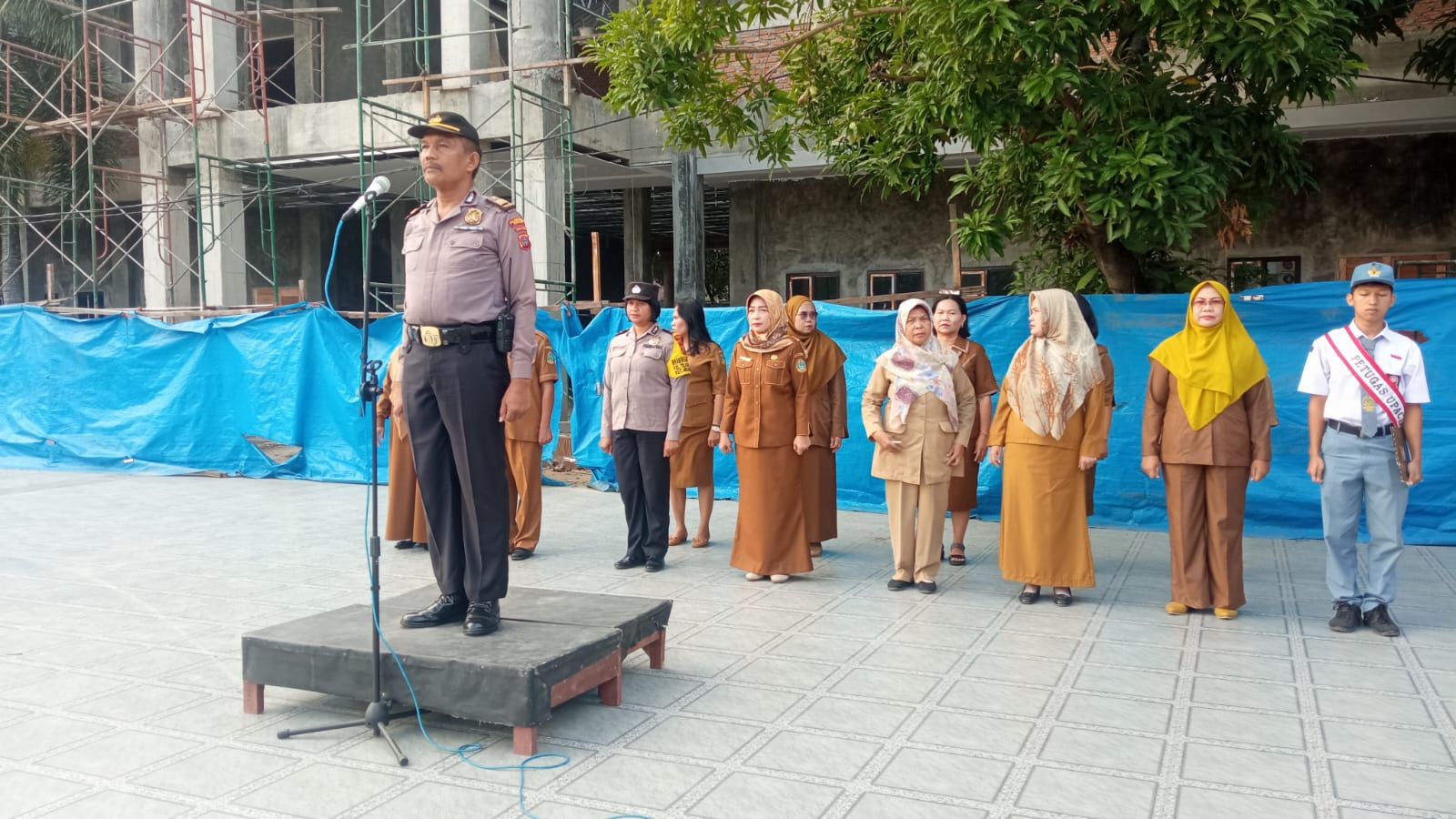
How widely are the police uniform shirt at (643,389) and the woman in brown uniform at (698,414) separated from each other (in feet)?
0.69

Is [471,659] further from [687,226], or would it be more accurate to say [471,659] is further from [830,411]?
[687,226]

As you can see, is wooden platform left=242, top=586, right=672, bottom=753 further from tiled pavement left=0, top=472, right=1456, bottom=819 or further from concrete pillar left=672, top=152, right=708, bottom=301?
concrete pillar left=672, top=152, right=708, bottom=301

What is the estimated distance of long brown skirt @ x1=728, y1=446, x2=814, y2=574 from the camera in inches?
254

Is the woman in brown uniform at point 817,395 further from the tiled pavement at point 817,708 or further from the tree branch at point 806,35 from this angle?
the tree branch at point 806,35

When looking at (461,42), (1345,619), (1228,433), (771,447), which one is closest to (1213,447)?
(1228,433)

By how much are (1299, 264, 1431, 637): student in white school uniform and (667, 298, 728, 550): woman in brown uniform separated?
135 inches

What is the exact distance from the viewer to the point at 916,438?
6.20 metres

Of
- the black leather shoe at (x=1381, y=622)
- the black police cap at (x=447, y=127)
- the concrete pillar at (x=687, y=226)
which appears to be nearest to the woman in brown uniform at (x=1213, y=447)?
the black leather shoe at (x=1381, y=622)

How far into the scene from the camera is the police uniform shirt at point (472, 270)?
4.00 m

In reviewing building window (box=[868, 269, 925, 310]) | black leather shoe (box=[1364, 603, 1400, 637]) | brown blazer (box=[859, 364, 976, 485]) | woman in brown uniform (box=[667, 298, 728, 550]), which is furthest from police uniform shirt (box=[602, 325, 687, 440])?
building window (box=[868, 269, 925, 310])

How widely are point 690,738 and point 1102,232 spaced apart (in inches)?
220

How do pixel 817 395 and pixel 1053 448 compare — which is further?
pixel 817 395

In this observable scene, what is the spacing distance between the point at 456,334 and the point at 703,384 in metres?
3.65

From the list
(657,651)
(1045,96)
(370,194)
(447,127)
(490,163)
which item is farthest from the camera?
(490,163)
